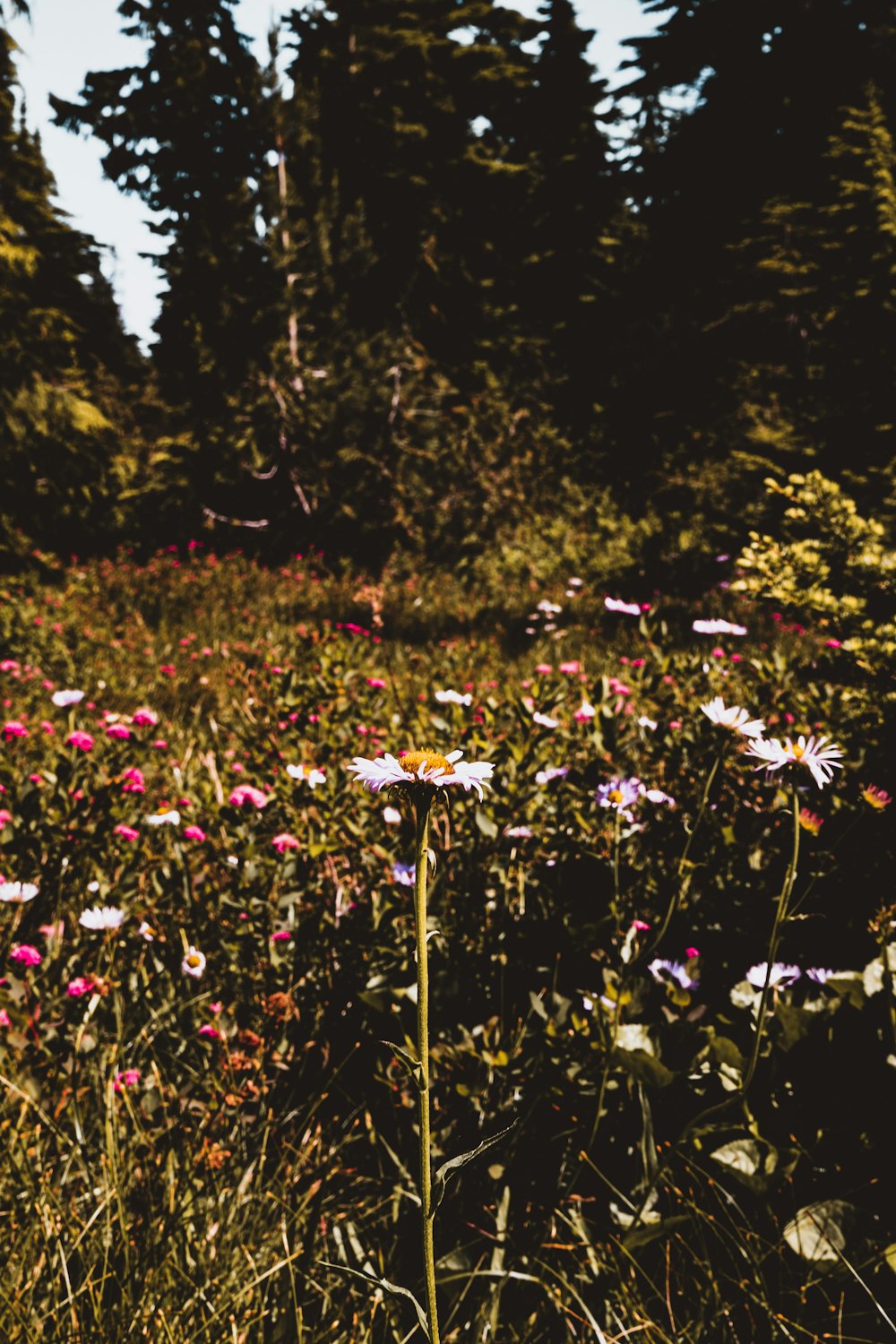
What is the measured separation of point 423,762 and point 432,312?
10.9 metres

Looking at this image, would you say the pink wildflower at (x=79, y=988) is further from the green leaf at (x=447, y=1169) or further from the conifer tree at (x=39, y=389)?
the conifer tree at (x=39, y=389)

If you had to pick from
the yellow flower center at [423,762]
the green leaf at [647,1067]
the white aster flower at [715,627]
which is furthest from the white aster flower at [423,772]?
the white aster flower at [715,627]

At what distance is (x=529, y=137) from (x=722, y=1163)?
54.1 feet

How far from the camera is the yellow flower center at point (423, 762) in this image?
2.31 ft

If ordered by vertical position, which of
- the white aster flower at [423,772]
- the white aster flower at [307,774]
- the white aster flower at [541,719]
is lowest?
the white aster flower at [307,774]

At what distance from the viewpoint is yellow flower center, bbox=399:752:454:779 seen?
2.31ft

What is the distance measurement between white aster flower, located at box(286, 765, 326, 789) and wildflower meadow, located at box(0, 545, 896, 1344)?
6 centimetres

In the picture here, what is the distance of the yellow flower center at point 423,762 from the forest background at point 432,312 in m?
6.38

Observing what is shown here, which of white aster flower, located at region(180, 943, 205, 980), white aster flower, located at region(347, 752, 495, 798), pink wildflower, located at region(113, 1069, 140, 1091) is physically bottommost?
pink wildflower, located at region(113, 1069, 140, 1091)

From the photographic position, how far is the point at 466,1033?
153 cm

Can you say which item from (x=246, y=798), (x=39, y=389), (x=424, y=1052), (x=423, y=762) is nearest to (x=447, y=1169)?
(x=424, y=1052)

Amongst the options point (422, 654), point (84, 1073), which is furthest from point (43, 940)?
point (422, 654)

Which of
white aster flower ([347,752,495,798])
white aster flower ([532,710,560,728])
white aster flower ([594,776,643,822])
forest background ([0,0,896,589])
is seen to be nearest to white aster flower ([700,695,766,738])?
white aster flower ([594,776,643,822])

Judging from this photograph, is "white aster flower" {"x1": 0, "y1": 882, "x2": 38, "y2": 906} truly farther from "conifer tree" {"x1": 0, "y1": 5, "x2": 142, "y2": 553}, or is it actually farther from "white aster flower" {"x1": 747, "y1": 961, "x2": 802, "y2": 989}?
"conifer tree" {"x1": 0, "y1": 5, "x2": 142, "y2": 553}
